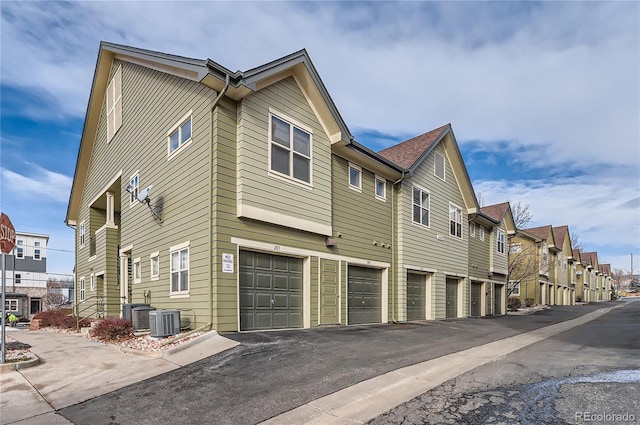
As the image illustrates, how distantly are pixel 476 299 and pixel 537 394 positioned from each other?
1914cm

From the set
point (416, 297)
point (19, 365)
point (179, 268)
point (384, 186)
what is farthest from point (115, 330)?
point (416, 297)

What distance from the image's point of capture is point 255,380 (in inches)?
244

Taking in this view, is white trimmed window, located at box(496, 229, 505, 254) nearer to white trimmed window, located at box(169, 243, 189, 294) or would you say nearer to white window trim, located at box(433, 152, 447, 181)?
white window trim, located at box(433, 152, 447, 181)

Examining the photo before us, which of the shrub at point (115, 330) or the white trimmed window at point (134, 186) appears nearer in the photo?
the shrub at point (115, 330)

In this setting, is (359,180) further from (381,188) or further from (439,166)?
(439,166)

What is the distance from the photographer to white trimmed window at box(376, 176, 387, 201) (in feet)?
51.7

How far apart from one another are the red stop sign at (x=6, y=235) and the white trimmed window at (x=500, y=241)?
25.3m

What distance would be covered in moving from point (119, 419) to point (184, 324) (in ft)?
17.9

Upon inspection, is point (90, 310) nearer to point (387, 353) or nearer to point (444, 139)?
point (387, 353)

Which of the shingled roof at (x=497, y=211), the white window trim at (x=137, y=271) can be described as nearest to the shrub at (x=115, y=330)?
the white window trim at (x=137, y=271)

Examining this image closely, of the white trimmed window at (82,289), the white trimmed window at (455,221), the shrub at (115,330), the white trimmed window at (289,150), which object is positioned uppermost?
the white trimmed window at (289,150)

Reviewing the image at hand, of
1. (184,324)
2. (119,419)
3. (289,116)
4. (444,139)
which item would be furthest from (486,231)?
(119,419)

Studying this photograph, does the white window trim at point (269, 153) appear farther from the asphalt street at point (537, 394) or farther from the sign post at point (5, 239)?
the asphalt street at point (537, 394)

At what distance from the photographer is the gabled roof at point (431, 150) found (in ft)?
56.7
